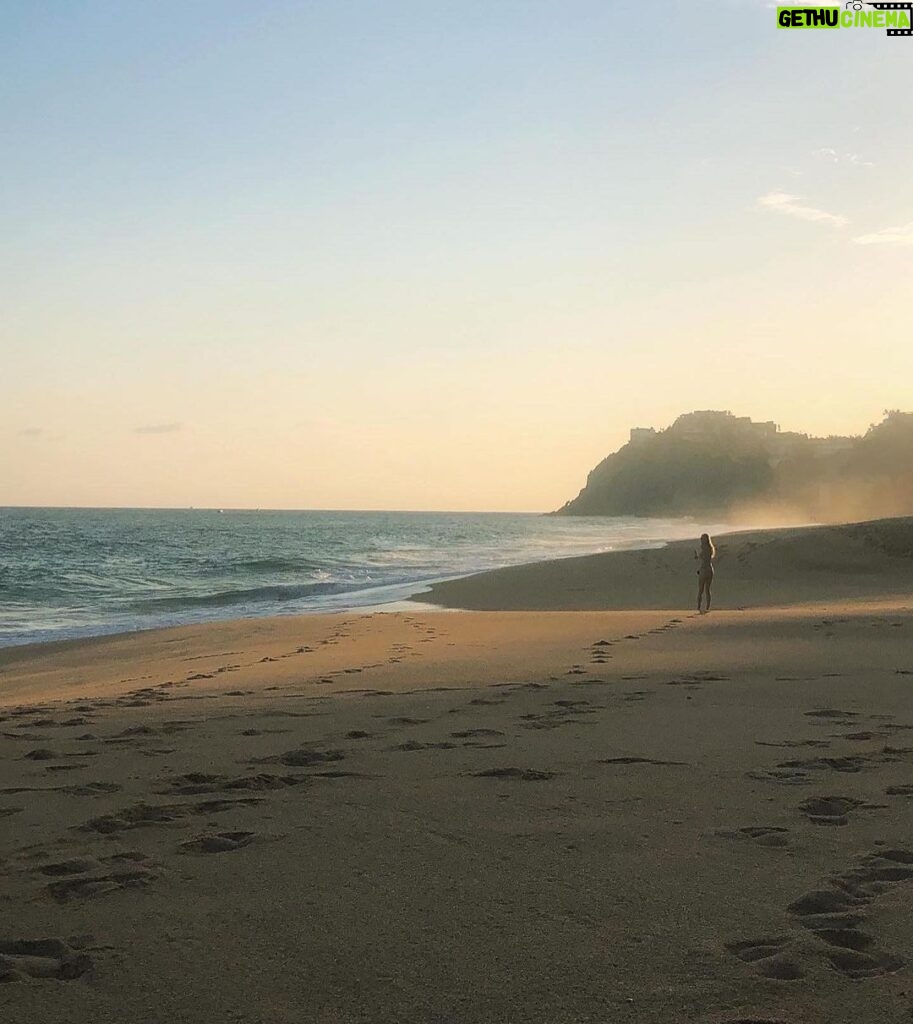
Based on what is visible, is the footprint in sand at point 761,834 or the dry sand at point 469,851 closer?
the dry sand at point 469,851

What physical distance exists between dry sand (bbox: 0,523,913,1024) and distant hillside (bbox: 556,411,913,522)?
63189 mm

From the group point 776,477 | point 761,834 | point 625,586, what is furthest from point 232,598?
point 776,477

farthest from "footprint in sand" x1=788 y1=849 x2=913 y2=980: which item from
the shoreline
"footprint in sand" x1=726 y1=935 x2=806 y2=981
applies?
the shoreline

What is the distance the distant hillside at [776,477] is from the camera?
→ 85.2 metres

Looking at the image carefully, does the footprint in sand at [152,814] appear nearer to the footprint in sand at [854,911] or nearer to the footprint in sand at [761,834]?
the footprint in sand at [761,834]

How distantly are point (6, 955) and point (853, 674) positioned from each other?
766 cm

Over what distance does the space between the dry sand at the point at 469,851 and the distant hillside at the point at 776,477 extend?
63189mm

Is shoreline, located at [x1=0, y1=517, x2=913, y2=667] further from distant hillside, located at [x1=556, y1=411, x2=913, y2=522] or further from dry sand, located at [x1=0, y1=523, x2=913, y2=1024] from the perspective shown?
distant hillside, located at [x1=556, y1=411, x2=913, y2=522]

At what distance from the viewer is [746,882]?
3.48 meters

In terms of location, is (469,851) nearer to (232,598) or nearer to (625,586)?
(625,586)

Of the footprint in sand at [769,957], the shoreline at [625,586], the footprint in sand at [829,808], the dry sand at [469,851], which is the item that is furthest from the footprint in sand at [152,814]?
the shoreline at [625,586]

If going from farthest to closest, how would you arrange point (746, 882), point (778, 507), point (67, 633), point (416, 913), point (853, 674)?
Answer: point (778, 507), point (67, 633), point (853, 674), point (746, 882), point (416, 913)

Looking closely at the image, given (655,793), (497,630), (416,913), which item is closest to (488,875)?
(416,913)

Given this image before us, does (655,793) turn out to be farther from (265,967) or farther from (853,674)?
(853,674)
